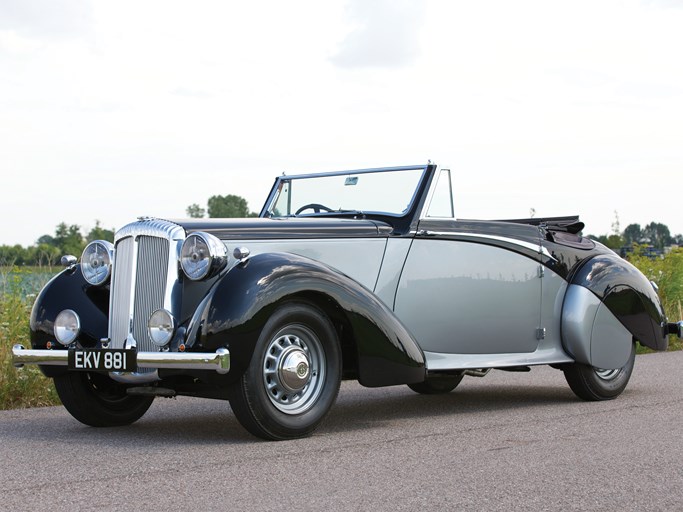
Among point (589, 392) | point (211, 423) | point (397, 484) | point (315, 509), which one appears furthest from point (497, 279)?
point (315, 509)

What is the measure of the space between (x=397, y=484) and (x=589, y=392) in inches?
149

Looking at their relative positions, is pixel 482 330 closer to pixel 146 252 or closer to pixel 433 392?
pixel 433 392

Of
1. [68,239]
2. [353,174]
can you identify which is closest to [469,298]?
[353,174]

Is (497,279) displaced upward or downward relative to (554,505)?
upward

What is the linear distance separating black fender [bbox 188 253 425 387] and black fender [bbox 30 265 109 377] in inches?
40.8

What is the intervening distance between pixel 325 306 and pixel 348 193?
1.85 m

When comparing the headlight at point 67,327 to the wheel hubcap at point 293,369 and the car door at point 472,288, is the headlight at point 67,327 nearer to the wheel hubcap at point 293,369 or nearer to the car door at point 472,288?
the wheel hubcap at point 293,369

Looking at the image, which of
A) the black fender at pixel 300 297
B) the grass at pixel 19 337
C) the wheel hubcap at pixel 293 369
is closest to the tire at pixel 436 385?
the black fender at pixel 300 297

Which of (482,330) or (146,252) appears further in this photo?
(482,330)

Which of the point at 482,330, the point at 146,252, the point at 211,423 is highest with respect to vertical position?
the point at 146,252

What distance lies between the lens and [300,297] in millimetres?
6070

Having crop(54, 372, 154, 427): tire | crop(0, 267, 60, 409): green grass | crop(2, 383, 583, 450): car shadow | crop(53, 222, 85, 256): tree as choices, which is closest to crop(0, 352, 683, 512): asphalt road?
crop(2, 383, 583, 450): car shadow

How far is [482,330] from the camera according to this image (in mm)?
7398

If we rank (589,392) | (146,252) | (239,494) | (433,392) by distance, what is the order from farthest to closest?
(433,392) < (589,392) < (146,252) < (239,494)
